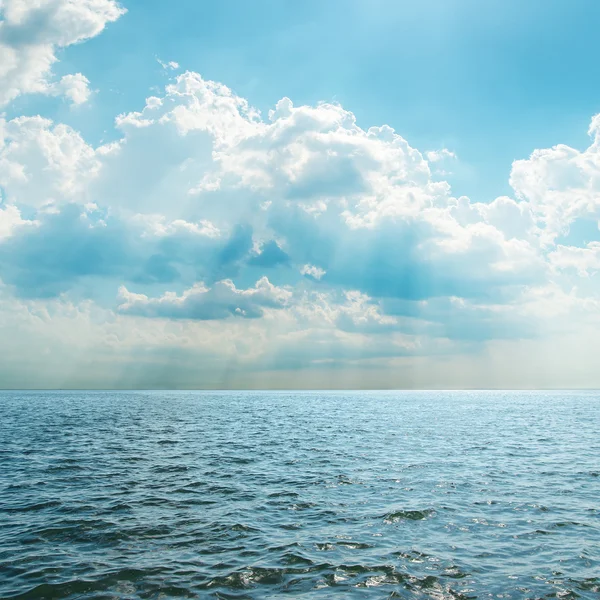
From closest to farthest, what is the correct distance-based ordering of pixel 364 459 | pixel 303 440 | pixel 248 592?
pixel 248 592 → pixel 364 459 → pixel 303 440

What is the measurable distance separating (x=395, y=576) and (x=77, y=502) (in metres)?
18.1

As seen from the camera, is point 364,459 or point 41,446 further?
point 41,446

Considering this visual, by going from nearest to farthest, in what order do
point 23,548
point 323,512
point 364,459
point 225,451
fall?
point 23,548, point 323,512, point 364,459, point 225,451

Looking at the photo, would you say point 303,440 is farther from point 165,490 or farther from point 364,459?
point 165,490

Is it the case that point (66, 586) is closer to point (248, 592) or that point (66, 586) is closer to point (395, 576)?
point (248, 592)

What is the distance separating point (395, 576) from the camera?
52.3 feet

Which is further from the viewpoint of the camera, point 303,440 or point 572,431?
point 572,431

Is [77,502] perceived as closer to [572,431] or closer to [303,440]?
[303,440]

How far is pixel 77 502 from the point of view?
25406 millimetres

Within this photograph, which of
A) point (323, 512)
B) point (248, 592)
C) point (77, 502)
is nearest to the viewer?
point (248, 592)

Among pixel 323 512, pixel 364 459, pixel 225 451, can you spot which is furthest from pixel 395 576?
pixel 225 451

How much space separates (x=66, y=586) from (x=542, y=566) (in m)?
16.4

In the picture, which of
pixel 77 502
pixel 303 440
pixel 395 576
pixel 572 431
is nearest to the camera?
pixel 395 576

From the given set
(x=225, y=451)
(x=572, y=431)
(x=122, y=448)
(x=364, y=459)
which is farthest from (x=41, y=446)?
(x=572, y=431)
